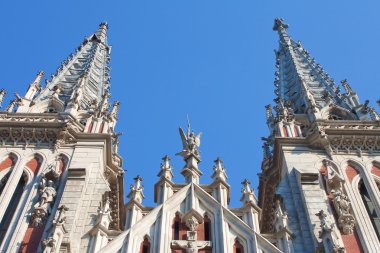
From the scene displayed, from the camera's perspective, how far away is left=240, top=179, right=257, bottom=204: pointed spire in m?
18.9

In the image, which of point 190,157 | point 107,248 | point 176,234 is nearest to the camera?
point 107,248

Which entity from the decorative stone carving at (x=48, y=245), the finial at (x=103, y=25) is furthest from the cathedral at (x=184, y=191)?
the finial at (x=103, y=25)

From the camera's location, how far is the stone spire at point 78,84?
1072 inches

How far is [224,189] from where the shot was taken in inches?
770

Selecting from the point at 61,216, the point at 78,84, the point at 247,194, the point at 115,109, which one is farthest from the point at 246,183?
the point at 78,84

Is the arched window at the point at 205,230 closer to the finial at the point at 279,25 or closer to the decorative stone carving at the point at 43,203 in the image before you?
the decorative stone carving at the point at 43,203

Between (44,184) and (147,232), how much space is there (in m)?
4.12

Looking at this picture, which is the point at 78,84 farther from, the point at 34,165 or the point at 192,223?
the point at 192,223

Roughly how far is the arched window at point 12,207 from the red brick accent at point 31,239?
819 mm

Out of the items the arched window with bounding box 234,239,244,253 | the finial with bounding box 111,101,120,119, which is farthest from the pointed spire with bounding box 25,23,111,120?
the arched window with bounding box 234,239,244,253

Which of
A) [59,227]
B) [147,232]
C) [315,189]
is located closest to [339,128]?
[315,189]

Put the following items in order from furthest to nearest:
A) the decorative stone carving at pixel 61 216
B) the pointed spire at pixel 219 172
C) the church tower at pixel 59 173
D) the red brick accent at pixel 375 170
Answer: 1. the red brick accent at pixel 375 170
2. the pointed spire at pixel 219 172
3. the church tower at pixel 59 173
4. the decorative stone carving at pixel 61 216

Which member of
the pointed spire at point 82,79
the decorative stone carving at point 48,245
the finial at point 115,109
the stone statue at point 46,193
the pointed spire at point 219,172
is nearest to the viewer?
the decorative stone carving at point 48,245

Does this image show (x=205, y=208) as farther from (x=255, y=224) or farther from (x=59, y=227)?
(x=59, y=227)
